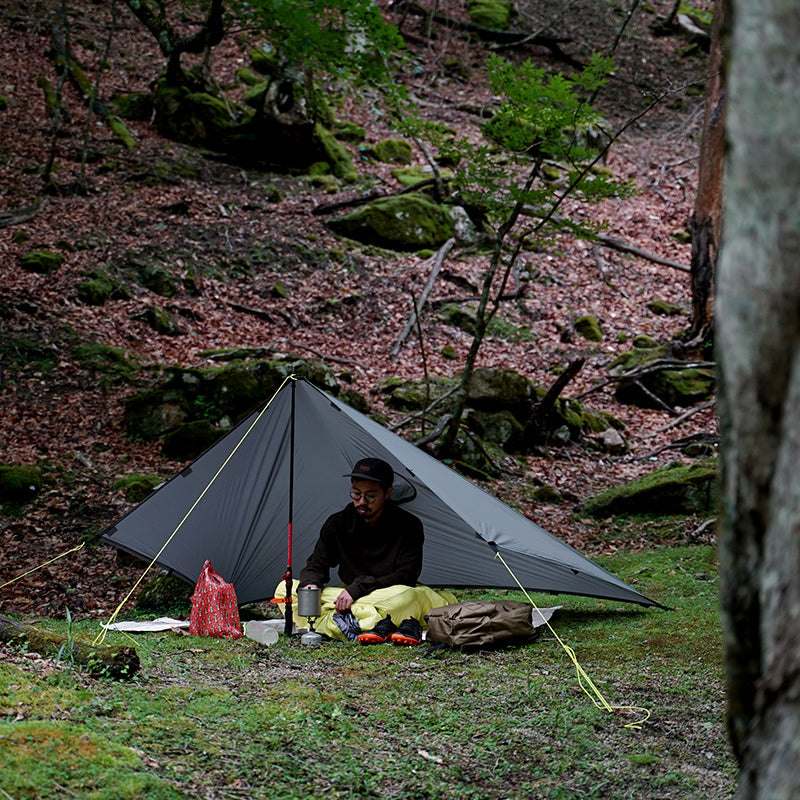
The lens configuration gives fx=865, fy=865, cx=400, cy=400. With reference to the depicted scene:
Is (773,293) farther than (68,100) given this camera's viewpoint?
No

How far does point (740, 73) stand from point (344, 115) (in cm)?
1633

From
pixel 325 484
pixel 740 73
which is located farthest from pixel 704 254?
pixel 740 73

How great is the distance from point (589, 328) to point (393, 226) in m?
3.36

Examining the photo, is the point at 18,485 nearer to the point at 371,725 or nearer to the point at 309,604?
the point at 309,604

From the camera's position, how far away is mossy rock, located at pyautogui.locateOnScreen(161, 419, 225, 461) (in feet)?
25.7

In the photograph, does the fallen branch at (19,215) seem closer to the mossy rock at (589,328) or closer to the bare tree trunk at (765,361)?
the mossy rock at (589,328)

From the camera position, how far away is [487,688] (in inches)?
144

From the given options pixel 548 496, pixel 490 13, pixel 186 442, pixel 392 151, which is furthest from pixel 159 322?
pixel 490 13

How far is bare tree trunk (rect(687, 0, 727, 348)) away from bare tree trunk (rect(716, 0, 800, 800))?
34.4ft

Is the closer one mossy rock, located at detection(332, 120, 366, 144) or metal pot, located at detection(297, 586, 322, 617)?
metal pot, located at detection(297, 586, 322, 617)

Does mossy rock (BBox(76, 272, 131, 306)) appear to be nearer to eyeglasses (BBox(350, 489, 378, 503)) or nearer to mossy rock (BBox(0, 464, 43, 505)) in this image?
mossy rock (BBox(0, 464, 43, 505))

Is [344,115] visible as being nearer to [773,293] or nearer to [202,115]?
[202,115]

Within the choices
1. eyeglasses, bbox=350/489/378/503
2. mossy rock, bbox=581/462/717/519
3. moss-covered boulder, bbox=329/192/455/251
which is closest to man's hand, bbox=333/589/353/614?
eyeglasses, bbox=350/489/378/503

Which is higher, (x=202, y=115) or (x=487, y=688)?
(x=202, y=115)
